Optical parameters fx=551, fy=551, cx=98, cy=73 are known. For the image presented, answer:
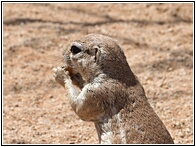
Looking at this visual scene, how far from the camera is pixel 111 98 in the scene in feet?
11.1

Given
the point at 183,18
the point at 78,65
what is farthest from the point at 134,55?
the point at 78,65

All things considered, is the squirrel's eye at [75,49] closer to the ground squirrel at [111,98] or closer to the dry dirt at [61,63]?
the ground squirrel at [111,98]

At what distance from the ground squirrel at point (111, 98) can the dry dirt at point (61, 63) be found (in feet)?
2.23

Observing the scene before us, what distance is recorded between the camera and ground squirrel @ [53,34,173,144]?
3.27 m

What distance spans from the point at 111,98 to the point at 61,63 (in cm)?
55

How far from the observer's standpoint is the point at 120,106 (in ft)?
11.0

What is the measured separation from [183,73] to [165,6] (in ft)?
5.62

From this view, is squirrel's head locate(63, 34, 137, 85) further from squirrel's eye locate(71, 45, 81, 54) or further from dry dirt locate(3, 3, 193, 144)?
dry dirt locate(3, 3, 193, 144)

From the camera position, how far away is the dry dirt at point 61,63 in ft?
16.3

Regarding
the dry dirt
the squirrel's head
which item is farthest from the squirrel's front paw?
the dry dirt

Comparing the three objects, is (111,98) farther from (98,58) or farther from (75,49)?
(75,49)

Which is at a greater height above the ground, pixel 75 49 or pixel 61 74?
pixel 75 49

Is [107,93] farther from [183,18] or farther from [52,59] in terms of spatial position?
[183,18]

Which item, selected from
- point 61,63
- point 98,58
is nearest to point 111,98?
point 98,58
